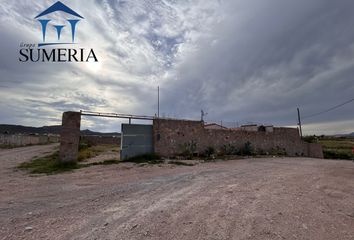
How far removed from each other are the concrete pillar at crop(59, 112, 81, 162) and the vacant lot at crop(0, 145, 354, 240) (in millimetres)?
4103

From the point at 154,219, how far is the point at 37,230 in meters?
1.94

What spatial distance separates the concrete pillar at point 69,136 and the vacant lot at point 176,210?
13.5ft

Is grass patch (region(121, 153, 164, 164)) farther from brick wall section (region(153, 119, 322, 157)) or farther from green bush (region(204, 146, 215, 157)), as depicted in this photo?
green bush (region(204, 146, 215, 157))

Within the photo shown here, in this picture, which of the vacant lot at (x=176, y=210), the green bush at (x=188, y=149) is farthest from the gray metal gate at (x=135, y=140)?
the vacant lot at (x=176, y=210)

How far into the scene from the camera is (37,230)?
338cm

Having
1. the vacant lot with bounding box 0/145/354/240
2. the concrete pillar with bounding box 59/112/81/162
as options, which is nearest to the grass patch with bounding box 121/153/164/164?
the concrete pillar with bounding box 59/112/81/162

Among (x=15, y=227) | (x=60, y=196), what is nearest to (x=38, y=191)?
(x=60, y=196)

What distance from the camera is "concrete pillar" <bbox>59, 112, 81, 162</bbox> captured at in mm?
11070

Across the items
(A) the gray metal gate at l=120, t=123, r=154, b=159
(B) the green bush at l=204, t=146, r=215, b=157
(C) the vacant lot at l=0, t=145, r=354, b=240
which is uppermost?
(A) the gray metal gate at l=120, t=123, r=154, b=159

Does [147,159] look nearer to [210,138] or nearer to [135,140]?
[135,140]

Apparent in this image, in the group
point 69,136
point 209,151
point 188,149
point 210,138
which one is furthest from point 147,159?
point 210,138

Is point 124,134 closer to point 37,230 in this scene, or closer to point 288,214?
point 37,230

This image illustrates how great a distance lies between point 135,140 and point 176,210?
917 centimetres

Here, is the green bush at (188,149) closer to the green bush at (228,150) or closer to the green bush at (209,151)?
the green bush at (209,151)
